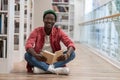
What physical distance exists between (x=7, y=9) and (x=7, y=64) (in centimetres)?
76

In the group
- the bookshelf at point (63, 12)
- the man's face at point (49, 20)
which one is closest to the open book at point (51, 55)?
the man's face at point (49, 20)

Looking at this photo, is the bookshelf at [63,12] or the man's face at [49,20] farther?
the bookshelf at [63,12]

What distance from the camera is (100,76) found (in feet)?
14.1

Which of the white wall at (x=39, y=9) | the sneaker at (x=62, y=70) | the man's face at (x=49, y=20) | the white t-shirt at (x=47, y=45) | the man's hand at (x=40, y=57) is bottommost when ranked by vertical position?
the sneaker at (x=62, y=70)

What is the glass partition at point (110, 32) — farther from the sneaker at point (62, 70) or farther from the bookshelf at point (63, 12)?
the bookshelf at point (63, 12)

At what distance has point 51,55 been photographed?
14.5ft

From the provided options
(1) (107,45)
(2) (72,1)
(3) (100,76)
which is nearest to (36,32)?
(3) (100,76)

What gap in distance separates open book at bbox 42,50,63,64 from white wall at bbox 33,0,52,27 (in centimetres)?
456

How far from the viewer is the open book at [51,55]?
4.41 metres

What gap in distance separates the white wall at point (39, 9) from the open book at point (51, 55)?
4.56 m

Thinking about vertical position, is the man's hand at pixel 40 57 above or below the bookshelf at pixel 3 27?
below

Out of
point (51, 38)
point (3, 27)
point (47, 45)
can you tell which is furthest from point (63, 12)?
point (3, 27)

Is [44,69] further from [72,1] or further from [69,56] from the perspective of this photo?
[72,1]

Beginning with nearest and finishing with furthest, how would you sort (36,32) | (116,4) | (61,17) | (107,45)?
1. (36,32)
2. (116,4)
3. (107,45)
4. (61,17)
